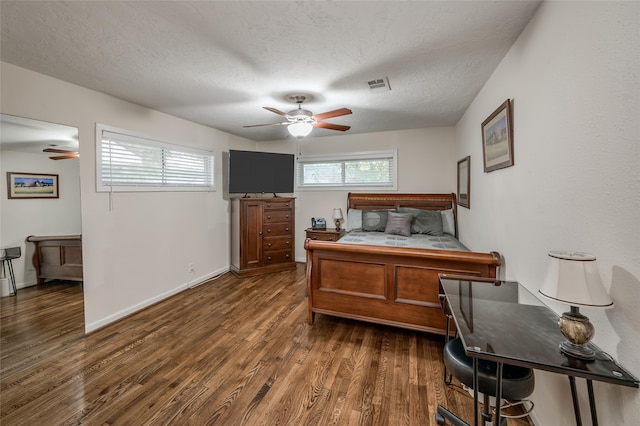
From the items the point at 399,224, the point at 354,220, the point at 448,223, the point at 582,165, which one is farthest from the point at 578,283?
the point at 354,220

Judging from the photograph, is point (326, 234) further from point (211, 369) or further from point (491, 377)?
point (491, 377)

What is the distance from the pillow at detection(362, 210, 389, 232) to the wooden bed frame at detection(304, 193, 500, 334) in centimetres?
160

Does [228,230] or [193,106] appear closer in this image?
[193,106]

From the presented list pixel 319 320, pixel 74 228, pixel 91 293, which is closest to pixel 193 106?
pixel 74 228

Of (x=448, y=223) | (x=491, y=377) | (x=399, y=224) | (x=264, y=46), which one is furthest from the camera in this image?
(x=448, y=223)

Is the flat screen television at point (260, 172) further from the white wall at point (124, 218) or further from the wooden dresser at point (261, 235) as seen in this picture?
the white wall at point (124, 218)

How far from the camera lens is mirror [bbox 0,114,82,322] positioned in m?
2.17

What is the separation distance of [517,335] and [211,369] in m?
2.11

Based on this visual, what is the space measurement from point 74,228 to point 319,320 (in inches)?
105

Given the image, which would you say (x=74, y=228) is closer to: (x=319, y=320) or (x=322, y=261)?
(x=322, y=261)

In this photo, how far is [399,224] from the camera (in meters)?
3.81

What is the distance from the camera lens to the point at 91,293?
8.84 ft

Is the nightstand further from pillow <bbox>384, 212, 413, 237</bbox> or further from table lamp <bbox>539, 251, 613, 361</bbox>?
table lamp <bbox>539, 251, 613, 361</bbox>

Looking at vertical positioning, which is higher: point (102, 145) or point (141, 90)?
point (141, 90)
